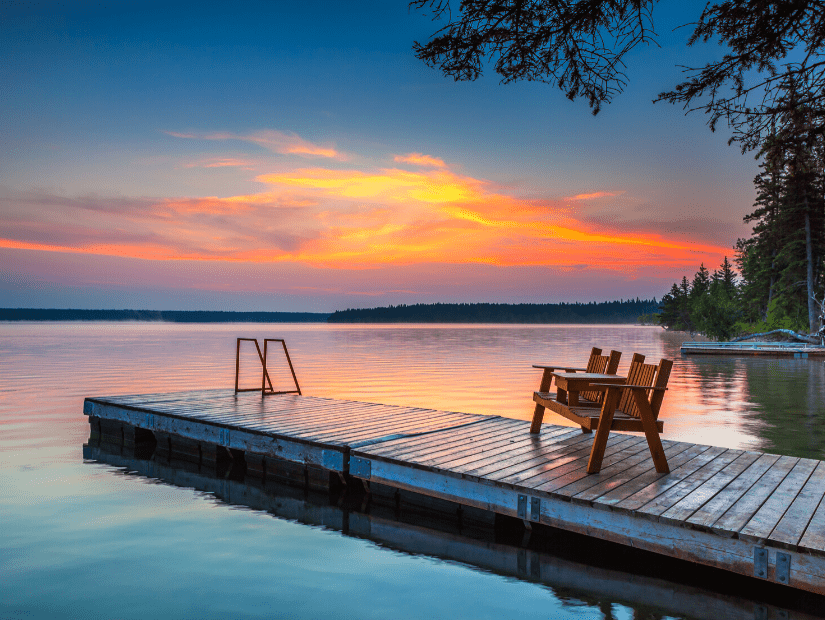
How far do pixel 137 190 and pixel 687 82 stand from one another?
133 feet

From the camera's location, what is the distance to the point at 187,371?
2752 centimetres

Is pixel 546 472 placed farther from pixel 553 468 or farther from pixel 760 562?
pixel 760 562

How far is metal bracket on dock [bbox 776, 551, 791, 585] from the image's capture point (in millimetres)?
4332

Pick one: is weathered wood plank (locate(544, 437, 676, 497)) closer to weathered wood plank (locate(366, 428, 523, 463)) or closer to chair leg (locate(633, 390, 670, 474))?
chair leg (locate(633, 390, 670, 474))

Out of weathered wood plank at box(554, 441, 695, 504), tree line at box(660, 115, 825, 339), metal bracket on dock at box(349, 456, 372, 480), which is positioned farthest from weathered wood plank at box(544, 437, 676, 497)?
tree line at box(660, 115, 825, 339)

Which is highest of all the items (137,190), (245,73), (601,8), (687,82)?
(245,73)

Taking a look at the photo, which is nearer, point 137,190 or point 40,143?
point 40,143

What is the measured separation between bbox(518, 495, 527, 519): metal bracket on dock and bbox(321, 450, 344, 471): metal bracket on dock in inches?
103

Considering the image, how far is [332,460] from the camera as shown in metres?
7.76

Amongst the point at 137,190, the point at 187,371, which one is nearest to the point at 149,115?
the point at 137,190

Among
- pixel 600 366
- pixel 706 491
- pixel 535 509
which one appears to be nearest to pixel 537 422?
pixel 600 366

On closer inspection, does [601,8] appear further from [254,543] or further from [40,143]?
[40,143]

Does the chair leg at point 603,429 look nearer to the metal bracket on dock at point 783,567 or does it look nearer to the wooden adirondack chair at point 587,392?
the wooden adirondack chair at point 587,392

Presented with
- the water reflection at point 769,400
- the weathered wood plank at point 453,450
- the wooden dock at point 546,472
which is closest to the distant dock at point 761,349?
the water reflection at point 769,400
